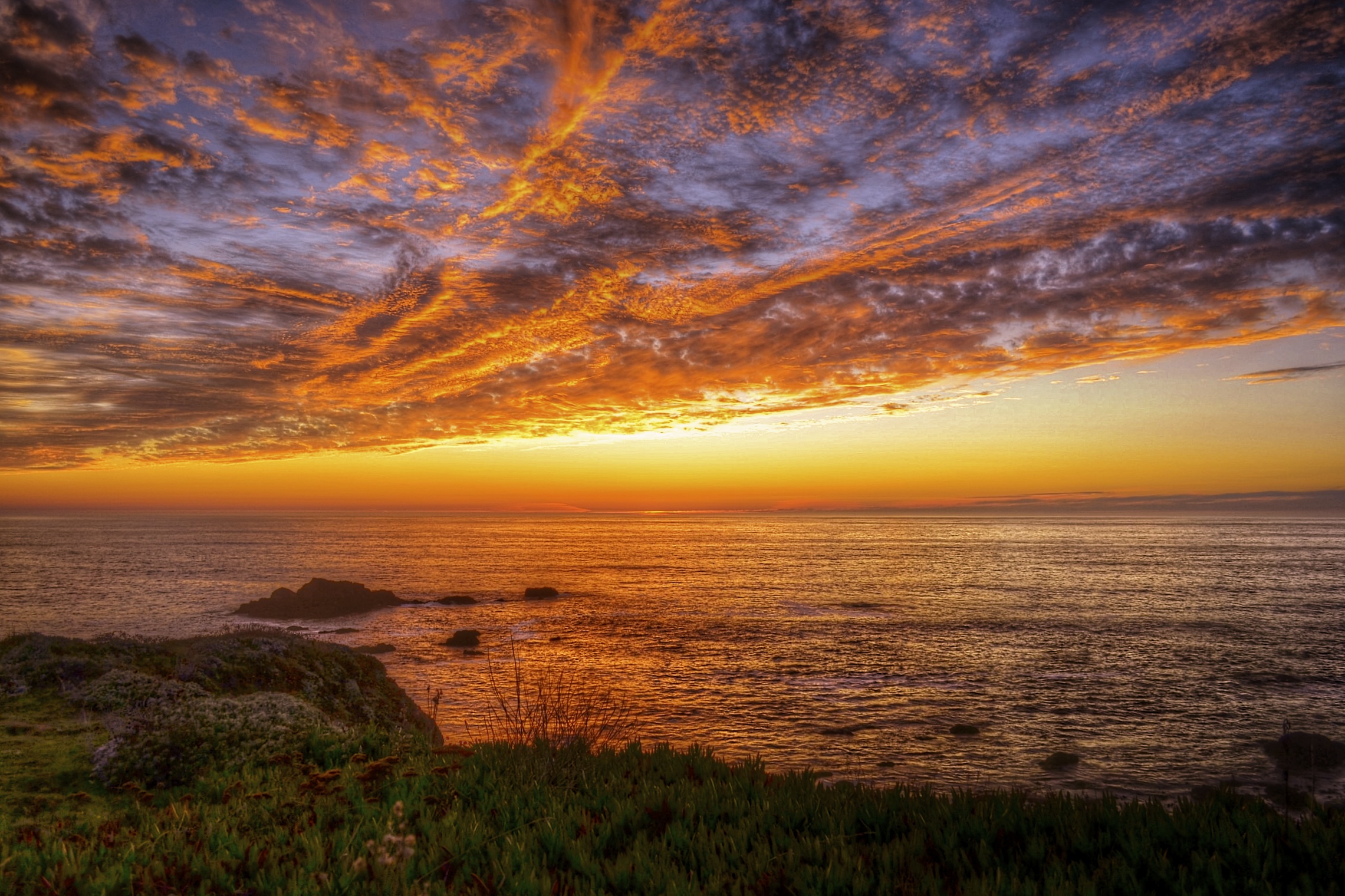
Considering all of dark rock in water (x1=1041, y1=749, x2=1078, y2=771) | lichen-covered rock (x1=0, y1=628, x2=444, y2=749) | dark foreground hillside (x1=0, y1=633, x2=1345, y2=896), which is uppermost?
dark foreground hillside (x1=0, y1=633, x2=1345, y2=896)

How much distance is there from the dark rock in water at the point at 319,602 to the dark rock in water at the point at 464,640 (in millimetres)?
14154

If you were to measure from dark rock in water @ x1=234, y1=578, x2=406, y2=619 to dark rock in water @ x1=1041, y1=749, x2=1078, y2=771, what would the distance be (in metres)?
41.1

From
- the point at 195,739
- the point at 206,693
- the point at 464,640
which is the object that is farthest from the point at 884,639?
the point at 195,739

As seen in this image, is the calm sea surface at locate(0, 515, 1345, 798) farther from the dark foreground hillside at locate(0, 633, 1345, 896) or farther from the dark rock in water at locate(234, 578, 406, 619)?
the dark foreground hillside at locate(0, 633, 1345, 896)

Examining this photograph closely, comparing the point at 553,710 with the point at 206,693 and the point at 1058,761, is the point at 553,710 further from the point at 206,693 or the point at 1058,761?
the point at 1058,761

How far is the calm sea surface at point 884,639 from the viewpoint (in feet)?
62.1

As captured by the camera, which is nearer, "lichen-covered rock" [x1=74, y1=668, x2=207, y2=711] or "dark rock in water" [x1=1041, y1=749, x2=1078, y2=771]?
"lichen-covered rock" [x1=74, y1=668, x2=207, y2=711]

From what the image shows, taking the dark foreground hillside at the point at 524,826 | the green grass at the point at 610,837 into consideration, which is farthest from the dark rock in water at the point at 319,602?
the green grass at the point at 610,837

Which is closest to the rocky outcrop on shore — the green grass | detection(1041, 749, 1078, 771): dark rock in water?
the green grass

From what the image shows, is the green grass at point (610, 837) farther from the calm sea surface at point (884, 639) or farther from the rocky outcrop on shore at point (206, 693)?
the calm sea surface at point (884, 639)

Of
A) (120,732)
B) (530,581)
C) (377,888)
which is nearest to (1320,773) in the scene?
(377,888)

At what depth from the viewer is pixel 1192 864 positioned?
5203mm

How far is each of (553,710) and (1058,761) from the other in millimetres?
12894

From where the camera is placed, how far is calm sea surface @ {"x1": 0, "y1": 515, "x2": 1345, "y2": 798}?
62.1 ft
